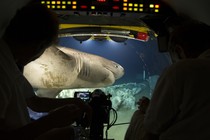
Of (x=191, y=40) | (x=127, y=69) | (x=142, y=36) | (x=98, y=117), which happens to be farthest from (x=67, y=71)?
(x=191, y=40)

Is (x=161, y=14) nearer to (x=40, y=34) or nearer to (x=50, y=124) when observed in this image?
(x=40, y=34)

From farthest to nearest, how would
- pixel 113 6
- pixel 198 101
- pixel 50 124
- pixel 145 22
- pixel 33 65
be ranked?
1. pixel 33 65
2. pixel 145 22
3. pixel 113 6
4. pixel 198 101
5. pixel 50 124

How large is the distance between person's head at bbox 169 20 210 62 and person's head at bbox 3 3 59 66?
492mm

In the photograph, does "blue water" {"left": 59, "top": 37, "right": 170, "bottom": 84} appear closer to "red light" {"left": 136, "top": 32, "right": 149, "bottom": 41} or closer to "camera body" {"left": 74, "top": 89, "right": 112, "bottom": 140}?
"red light" {"left": 136, "top": 32, "right": 149, "bottom": 41}

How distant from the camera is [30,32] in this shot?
1.13m

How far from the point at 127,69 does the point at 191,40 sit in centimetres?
168

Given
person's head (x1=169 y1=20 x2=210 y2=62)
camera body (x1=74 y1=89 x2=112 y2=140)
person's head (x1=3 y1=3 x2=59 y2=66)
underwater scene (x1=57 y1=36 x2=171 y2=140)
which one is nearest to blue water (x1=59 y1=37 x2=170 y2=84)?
underwater scene (x1=57 y1=36 x2=171 y2=140)

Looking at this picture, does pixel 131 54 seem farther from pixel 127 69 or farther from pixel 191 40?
pixel 191 40

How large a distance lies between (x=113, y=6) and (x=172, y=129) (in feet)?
3.66

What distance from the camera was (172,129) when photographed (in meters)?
1.23

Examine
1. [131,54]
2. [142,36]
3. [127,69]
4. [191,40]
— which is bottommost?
[127,69]

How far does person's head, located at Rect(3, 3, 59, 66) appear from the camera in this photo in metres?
1.13

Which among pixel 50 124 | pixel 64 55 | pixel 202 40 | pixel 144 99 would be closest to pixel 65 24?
pixel 64 55

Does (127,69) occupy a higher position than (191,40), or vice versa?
(191,40)
